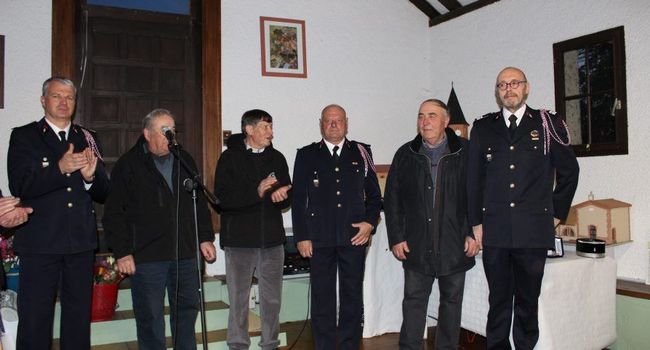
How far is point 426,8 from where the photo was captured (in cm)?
612

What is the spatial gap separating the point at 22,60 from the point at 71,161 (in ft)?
7.79

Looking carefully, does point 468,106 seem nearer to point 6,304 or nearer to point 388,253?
point 388,253

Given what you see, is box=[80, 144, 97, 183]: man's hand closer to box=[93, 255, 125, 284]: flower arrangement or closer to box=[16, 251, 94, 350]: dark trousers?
box=[16, 251, 94, 350]: dark trousers

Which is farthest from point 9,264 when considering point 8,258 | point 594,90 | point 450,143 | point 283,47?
point 594,90

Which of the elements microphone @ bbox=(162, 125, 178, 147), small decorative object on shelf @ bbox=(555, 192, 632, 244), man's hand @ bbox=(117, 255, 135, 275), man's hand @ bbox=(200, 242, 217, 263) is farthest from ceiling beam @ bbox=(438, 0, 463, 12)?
man's hand @ bbox=(117, 255, 135, 275)

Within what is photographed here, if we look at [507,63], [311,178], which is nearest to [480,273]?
[311,178]

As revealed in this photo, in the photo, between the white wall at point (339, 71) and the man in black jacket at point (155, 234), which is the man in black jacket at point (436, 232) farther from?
the white wall at point (339, 71)

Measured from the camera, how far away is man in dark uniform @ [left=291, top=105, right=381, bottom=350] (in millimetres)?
3408

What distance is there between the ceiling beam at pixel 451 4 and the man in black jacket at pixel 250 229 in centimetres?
325

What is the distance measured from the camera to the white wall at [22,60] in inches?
176

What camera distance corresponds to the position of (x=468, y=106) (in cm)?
571

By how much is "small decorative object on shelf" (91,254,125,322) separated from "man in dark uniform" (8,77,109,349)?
925 mm

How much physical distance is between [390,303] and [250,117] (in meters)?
1.89

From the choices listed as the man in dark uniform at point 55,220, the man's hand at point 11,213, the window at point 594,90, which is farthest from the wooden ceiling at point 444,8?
the man's hand at point 11,213
